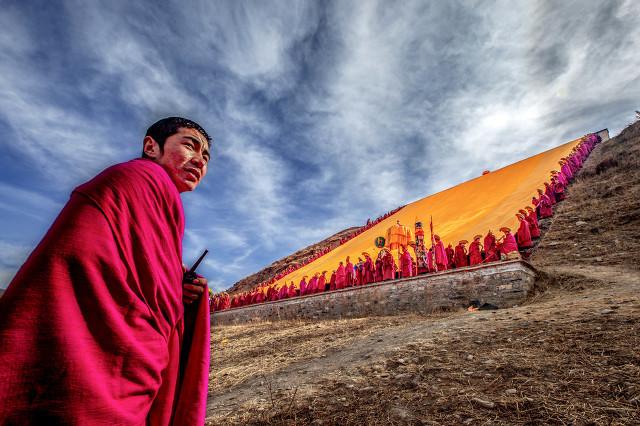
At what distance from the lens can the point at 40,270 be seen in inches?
37.1

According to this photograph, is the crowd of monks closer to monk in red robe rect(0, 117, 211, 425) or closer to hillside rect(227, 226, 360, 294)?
monk in red robe rect(0, 117, 211, 425)

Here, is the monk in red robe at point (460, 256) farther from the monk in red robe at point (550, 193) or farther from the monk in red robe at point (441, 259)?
the monk in red robe at point (550, 193)

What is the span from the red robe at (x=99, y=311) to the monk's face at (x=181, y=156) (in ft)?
0.73

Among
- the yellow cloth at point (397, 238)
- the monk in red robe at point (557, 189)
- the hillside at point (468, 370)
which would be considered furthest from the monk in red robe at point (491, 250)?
the monk in red robe at point (557, 189)

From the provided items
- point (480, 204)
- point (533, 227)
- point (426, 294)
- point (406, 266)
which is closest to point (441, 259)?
point (406, 266)

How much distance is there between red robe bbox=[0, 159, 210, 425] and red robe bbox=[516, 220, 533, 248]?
13.3 meters

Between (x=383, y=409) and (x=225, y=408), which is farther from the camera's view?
(x=225, y=408)

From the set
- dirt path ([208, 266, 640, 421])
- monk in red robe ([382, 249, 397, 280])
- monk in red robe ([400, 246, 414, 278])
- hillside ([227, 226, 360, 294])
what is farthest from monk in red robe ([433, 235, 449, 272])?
hillside ([227, 226, 360, 294])

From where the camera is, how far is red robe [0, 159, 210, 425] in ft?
2.84

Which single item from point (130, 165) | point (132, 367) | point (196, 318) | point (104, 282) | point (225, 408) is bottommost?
point (225, 408)

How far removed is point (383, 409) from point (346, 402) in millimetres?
477

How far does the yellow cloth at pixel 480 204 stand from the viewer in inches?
636

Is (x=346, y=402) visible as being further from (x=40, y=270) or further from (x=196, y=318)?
(x=40, y=270)

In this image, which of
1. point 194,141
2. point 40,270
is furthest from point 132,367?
point 194,141
